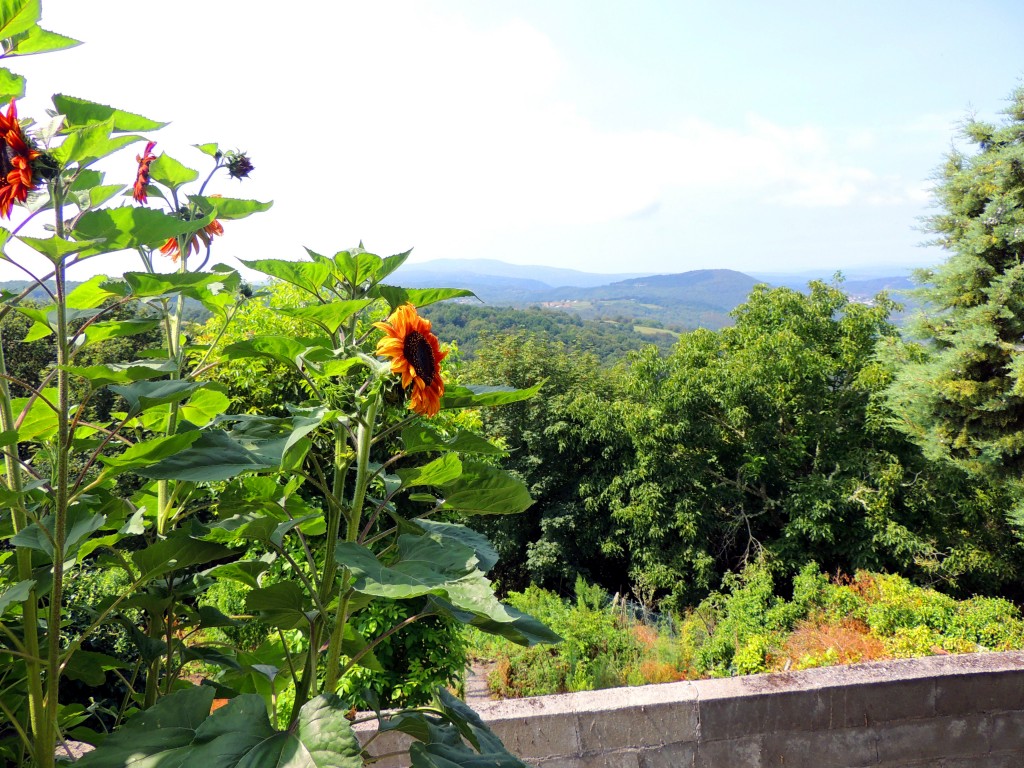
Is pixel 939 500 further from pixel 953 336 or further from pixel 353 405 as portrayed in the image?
pixel 353 405

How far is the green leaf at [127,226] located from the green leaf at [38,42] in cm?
19

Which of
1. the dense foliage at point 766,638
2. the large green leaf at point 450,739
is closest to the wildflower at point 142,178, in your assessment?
the large green leaf at point 450,739

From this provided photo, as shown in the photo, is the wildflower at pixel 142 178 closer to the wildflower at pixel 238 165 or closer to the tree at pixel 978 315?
the wildflower at pixel 238 165

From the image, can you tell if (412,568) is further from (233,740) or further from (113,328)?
(113,328)

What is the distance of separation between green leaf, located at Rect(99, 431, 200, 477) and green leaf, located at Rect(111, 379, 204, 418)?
44mm

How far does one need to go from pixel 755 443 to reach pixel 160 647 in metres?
11.7

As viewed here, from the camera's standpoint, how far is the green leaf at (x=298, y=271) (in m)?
0.79

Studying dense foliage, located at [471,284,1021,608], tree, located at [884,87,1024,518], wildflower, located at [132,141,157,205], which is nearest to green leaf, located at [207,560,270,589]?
wildflower, located at [132,141,157,205]

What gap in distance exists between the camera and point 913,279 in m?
8.79

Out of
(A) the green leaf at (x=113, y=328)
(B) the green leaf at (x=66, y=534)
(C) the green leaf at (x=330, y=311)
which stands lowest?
(B) the green leaf at (x=66, y=534)

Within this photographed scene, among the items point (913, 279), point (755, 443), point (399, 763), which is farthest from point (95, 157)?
point (755, 443)

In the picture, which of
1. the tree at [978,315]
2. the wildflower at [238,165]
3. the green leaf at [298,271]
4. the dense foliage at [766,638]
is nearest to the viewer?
the green leaf at [298,271]

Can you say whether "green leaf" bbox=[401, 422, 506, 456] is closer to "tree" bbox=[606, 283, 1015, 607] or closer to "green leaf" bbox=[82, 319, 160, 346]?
"green leaf" bbox=[82, 319, 160, 346]

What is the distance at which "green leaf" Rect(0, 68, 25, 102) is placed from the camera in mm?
714
